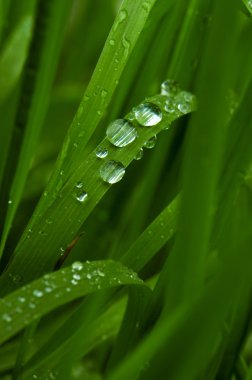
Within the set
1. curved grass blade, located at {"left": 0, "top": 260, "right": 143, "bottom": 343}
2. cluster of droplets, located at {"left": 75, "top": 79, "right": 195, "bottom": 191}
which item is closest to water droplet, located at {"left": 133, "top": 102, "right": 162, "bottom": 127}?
cluster of droplets, located at {"left": 75, "top": 79, "right": 195, "bottom": 191}

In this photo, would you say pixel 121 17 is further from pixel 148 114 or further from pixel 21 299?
pixel 21 299

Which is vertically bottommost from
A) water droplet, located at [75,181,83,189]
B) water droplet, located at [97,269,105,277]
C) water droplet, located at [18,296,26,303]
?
water droplet, located at [97,269,105,277]

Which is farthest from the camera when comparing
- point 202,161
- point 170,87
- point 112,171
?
point 170,87

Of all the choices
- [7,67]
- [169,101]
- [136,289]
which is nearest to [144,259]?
[136,289]

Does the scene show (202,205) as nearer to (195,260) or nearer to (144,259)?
(195,260)

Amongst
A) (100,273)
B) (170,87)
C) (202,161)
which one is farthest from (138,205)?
(202,161)

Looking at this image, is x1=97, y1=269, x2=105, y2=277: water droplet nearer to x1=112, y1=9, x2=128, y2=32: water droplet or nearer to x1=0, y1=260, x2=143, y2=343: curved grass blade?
x1=0, y1=260, x2=143, y2=343: curved grass blade

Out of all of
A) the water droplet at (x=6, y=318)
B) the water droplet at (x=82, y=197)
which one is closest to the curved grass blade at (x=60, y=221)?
the water droplet at (x=82, y=197)

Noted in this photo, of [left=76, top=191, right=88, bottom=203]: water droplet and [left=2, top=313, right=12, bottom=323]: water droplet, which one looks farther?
[left=76, top=191, right=88, bottom=203]: water droplet
